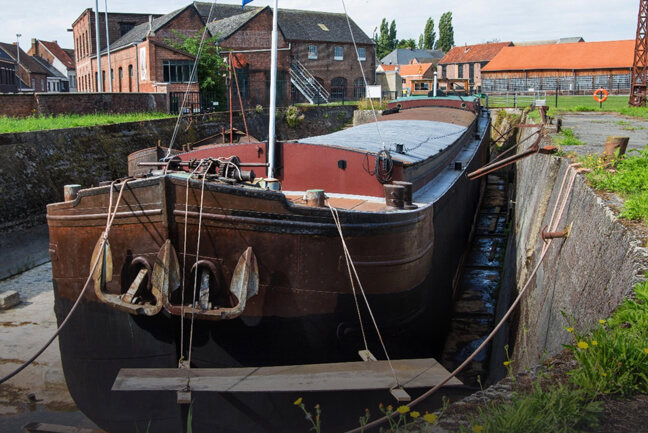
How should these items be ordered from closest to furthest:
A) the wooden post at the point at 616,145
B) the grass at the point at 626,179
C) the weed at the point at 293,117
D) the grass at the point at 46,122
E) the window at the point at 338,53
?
the grass at the point at 626,179 → the wooden post at the point at 616,145 → the grass at the point at 46,122 → the weed at the point at 293,117 → the window at the point at 338,53

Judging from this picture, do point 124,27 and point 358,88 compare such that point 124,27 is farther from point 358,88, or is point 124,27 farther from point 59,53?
point 59,53

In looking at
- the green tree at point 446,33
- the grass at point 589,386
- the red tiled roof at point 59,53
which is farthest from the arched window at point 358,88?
the green tree at point 446,33

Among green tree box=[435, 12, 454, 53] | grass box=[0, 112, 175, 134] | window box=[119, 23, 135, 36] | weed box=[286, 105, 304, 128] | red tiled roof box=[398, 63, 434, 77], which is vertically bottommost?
grass box=[0, 112, 175, 134]

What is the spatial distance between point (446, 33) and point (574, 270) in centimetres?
9239

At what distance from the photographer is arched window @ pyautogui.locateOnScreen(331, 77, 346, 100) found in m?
43.6

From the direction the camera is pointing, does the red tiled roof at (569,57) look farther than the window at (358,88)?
Yes

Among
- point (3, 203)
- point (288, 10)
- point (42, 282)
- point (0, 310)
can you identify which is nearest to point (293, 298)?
point (0, 310)

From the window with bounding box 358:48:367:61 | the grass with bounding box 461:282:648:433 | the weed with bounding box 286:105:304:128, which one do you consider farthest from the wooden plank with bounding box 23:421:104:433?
the window with bounding box 358:48:367:61

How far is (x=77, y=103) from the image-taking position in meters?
21.4

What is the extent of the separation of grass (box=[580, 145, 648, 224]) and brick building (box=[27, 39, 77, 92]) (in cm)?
7151

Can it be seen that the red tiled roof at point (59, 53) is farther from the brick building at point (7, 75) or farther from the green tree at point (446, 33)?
the green tree at point (446, 33)

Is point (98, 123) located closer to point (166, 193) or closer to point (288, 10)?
point (166, 193)

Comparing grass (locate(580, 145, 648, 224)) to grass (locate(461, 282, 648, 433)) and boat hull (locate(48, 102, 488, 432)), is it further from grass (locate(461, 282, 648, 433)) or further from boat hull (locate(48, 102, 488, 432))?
boat hull (locate(48, 102, 488, 432))

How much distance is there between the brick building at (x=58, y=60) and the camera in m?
70.7
